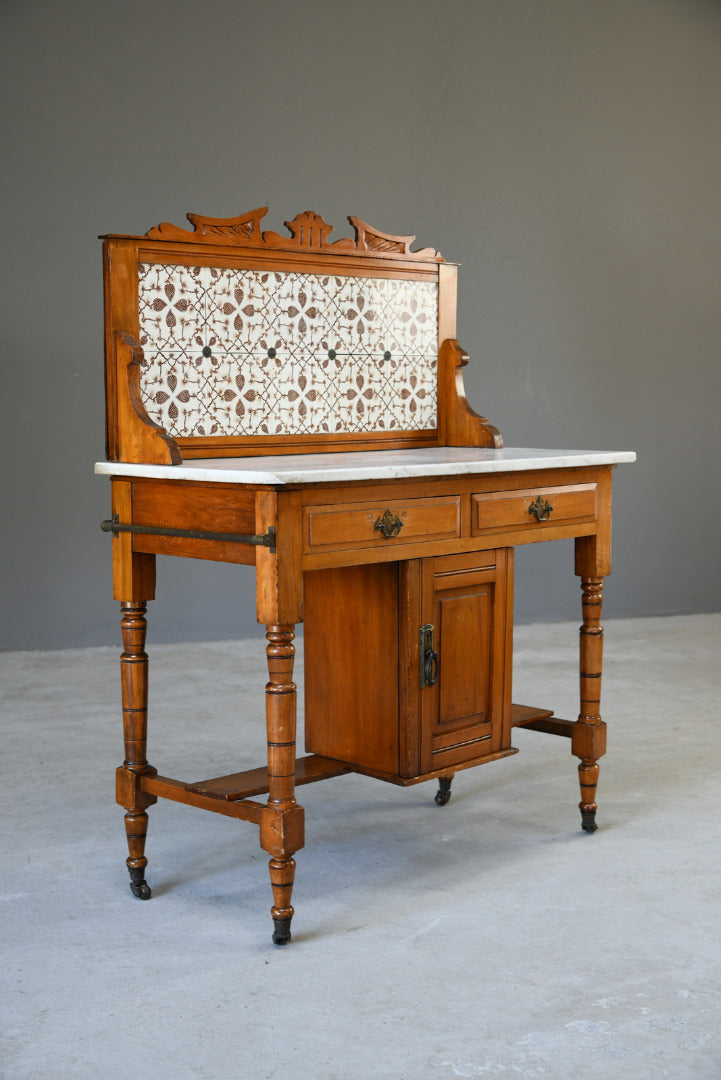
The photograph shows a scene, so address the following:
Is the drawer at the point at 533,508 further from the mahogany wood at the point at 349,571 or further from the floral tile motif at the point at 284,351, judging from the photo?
the floral tile motif at the point at 284,351

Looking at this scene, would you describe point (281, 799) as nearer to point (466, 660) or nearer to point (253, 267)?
point (466, 660)

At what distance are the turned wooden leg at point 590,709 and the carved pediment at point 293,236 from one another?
1184 millimetres

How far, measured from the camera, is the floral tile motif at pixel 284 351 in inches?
131

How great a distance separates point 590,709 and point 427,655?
70cm

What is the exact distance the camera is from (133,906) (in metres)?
3.18

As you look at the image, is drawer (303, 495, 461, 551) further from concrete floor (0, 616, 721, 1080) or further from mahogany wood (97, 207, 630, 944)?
concrete floor (0, 616, 721, 1080)

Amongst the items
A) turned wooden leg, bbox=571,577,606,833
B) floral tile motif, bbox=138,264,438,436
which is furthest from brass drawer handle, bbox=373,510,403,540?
turned wooden leg, bbox=571,577,606,833

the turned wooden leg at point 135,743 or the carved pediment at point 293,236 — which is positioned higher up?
the carved pediment at point 293,236

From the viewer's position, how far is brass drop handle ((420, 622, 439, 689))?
337 centimetres

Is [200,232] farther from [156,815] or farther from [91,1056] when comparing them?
[91,1056]

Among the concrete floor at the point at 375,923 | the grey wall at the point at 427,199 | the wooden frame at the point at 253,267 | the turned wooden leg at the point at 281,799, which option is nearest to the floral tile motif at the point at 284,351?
the wooden frame at the point at 253,267

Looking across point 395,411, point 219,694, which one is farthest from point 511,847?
point 219,694

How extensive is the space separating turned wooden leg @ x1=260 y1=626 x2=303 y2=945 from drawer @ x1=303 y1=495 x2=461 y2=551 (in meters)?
0.24

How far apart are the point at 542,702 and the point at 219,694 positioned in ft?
4.58
